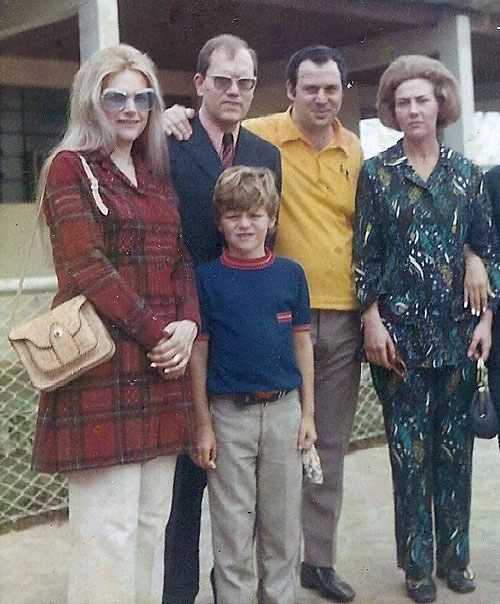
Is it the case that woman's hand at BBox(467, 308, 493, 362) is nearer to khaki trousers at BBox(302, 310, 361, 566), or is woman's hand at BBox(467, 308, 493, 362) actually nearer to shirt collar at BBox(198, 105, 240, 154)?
khaki trousers at BBox(302, 310, 361, 566)

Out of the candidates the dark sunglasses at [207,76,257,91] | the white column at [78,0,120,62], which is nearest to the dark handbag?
the dark sunglasses at [207,76,257,91]

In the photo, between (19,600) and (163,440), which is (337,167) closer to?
(163,440)

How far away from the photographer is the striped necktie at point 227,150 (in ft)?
9.89

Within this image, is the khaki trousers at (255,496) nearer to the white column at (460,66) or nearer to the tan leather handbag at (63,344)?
the tan leather handbag at (63,344)

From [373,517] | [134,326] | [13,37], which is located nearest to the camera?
[134,326]

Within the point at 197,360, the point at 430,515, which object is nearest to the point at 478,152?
Result: the point at 430,515

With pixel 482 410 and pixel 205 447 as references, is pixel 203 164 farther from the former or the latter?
pixel 482 410

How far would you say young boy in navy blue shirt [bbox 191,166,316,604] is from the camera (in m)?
2.76

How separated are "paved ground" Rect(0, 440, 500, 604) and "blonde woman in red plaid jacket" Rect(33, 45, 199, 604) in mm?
989

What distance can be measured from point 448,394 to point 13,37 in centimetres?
577

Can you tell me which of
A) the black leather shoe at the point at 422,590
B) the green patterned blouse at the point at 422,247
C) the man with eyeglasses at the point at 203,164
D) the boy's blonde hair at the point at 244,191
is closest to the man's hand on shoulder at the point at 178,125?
the man with eyeglasses at the point at 203,164

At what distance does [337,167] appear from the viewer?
3270 mm

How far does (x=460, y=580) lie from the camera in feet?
11.0

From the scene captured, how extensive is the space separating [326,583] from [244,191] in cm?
158
